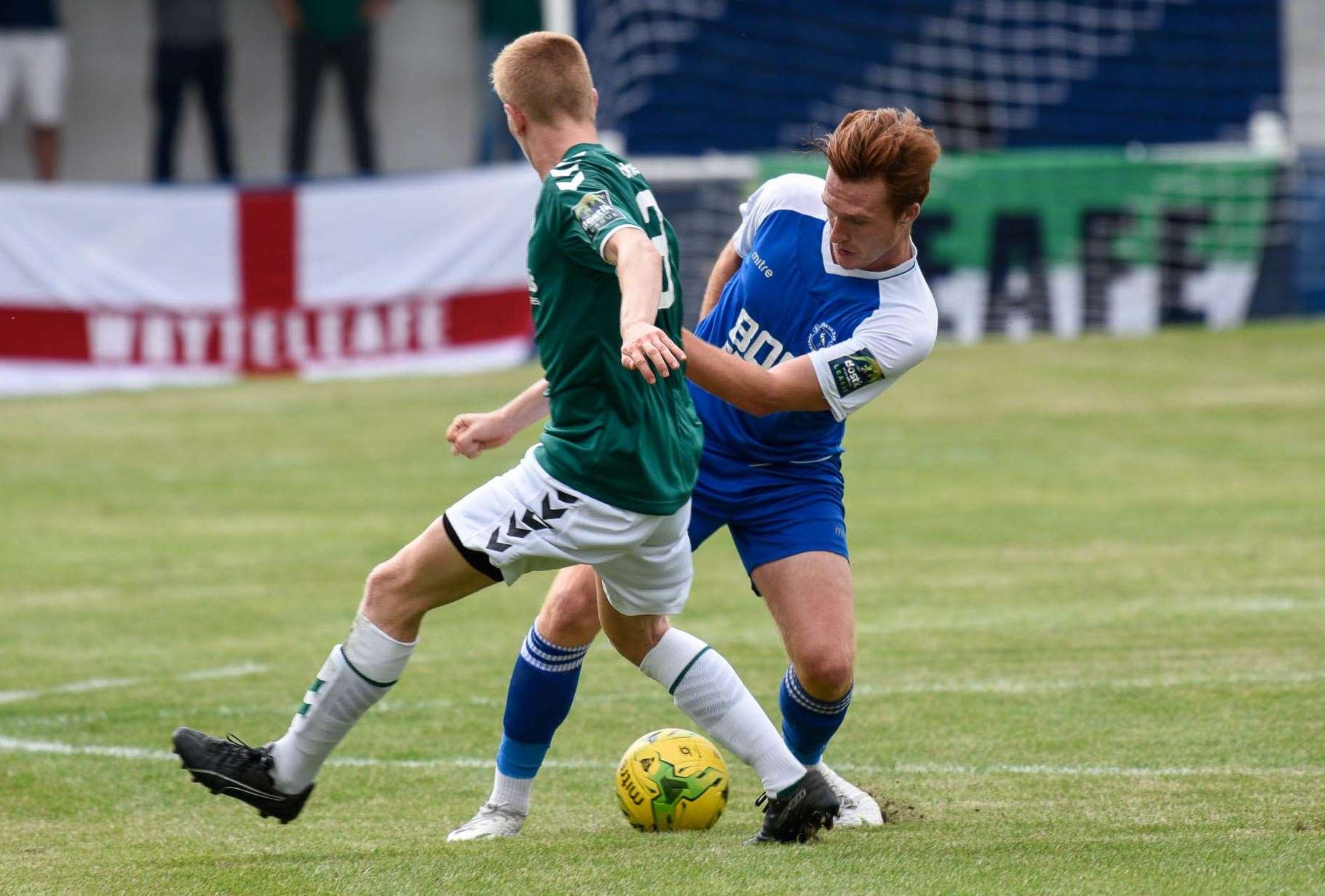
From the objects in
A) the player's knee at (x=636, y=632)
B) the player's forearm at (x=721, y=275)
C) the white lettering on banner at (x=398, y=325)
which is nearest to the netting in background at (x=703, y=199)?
the white lettering on banner at (x=398, y=325)

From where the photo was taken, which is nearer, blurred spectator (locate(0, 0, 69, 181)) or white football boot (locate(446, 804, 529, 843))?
white football boot (locate(446, 804, 529, 843))

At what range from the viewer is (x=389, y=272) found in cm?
1950

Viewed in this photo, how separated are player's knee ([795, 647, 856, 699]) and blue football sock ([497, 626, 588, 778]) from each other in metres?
0.64

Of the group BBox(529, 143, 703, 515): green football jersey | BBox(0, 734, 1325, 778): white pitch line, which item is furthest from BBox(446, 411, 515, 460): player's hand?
BBox(0, 734, 1325, 778): white pitch line

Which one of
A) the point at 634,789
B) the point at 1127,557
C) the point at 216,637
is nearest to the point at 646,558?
the point at 634,789

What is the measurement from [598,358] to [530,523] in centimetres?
45

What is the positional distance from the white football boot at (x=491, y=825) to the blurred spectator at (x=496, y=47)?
17122mm

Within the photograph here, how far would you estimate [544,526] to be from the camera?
15.2 feet

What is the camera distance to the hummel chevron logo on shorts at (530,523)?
4625 millimetres

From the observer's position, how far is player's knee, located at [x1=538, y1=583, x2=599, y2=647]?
5348mm

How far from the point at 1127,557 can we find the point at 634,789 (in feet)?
17.8

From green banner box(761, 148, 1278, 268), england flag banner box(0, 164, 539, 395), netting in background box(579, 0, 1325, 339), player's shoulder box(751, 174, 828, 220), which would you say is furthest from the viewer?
netting in background box(579, 0, 1325, 339)

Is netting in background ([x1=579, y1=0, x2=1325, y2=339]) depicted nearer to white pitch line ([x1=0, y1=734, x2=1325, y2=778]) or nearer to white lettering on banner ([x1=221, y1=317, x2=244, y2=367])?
white lettering on banner ([x1=221, y1=317, x2=244, y2=367])

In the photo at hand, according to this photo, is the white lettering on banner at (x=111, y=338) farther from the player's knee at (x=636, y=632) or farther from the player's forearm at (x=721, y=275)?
the player's knee at (x=636, y=632)
